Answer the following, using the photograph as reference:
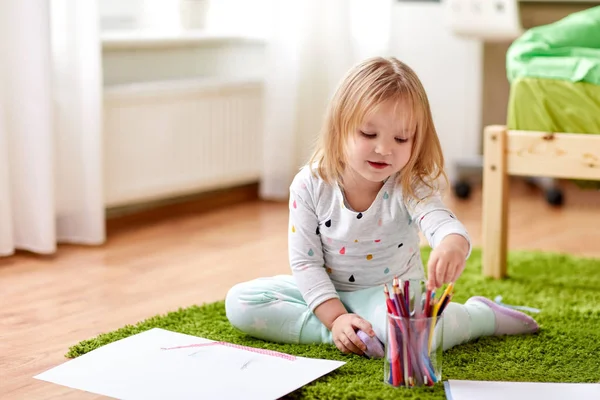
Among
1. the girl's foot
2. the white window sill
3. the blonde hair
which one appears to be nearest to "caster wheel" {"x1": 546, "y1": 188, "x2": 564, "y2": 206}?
the white window sill

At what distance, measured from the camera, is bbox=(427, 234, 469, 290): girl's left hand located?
120cm

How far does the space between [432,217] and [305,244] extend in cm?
22

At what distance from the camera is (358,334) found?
54.5 inches

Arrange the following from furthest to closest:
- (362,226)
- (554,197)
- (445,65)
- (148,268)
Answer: (445,65), (554,197), (148,268), (362,226)

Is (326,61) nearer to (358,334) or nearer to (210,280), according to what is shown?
(210,280)

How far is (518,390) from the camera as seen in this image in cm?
125

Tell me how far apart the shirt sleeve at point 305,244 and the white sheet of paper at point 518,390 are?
271mm

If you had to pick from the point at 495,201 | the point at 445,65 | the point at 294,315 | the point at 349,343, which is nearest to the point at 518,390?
the point at 349,343

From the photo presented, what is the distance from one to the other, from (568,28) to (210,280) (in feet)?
3.13

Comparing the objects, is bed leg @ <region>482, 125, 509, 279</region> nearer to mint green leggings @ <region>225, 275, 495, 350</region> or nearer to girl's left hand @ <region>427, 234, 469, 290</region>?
mint green leggings @ <region>225, 275, 495, 350</region>

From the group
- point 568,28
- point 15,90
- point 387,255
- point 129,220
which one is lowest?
point 129,220

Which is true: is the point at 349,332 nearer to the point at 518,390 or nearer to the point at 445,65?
the point at 518,390

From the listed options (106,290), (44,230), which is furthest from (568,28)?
(44,230)

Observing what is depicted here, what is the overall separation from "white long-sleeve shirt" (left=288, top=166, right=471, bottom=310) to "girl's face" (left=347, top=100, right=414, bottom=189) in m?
0.09
